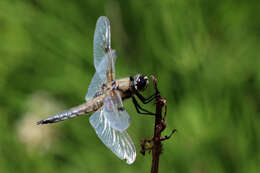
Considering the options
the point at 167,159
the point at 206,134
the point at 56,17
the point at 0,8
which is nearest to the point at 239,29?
the point at 206,134

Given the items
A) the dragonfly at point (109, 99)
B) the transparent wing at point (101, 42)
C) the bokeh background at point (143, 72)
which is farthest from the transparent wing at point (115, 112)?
the bokeh background at point (143, 72)

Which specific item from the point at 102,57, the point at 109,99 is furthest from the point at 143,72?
the point at 109,99

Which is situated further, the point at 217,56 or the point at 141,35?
the point at 141,35

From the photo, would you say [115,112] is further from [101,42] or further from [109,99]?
[101,42]

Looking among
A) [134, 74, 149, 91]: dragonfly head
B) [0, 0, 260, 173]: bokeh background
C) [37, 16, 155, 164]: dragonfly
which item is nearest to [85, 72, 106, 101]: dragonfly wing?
[37, 16, 155, 164]: dragonfly

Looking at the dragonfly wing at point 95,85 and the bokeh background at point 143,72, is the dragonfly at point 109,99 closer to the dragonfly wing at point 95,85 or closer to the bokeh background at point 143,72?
the dragonfly wing at point 95,85

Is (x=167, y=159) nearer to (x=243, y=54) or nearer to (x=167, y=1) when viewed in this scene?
(x=243, y=54)
